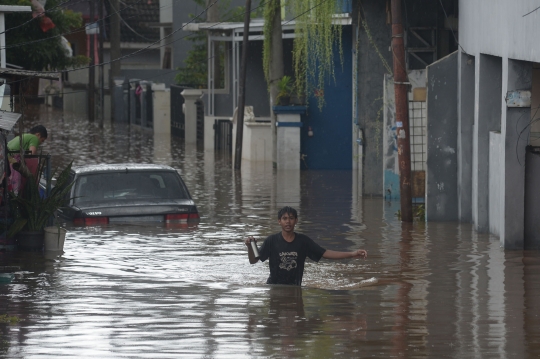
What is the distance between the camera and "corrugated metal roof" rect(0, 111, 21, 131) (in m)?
13.5

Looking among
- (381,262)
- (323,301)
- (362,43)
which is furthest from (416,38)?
(323,301)

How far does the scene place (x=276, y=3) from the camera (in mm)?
29656

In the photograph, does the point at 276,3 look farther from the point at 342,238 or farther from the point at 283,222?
the point at 283,222

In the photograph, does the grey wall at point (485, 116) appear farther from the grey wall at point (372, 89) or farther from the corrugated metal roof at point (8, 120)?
the corrugated metal roof at point (8, 120)

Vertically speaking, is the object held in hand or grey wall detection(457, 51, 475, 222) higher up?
grey wall detection(457, 51, 475, 222)

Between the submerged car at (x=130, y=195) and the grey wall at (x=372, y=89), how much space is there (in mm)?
7780

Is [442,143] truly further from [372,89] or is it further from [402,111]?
[372,89]

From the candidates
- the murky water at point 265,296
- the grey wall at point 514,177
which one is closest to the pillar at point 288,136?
the murky water at point 265,296

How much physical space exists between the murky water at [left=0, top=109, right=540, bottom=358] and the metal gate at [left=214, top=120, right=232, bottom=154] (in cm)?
1735

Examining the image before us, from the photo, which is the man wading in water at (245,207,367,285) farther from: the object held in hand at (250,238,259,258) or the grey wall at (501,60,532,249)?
the grey wall at (501,60,532,249)

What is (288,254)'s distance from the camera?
1139cm

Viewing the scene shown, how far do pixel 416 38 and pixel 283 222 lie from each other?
44.5 ft

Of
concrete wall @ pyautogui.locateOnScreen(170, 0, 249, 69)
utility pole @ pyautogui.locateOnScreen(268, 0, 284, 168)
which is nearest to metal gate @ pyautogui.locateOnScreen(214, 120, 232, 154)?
utility pole @ pyautogui.locateOnScreen(268, 0, 284, 168)

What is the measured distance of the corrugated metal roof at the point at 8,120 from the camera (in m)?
13.5
